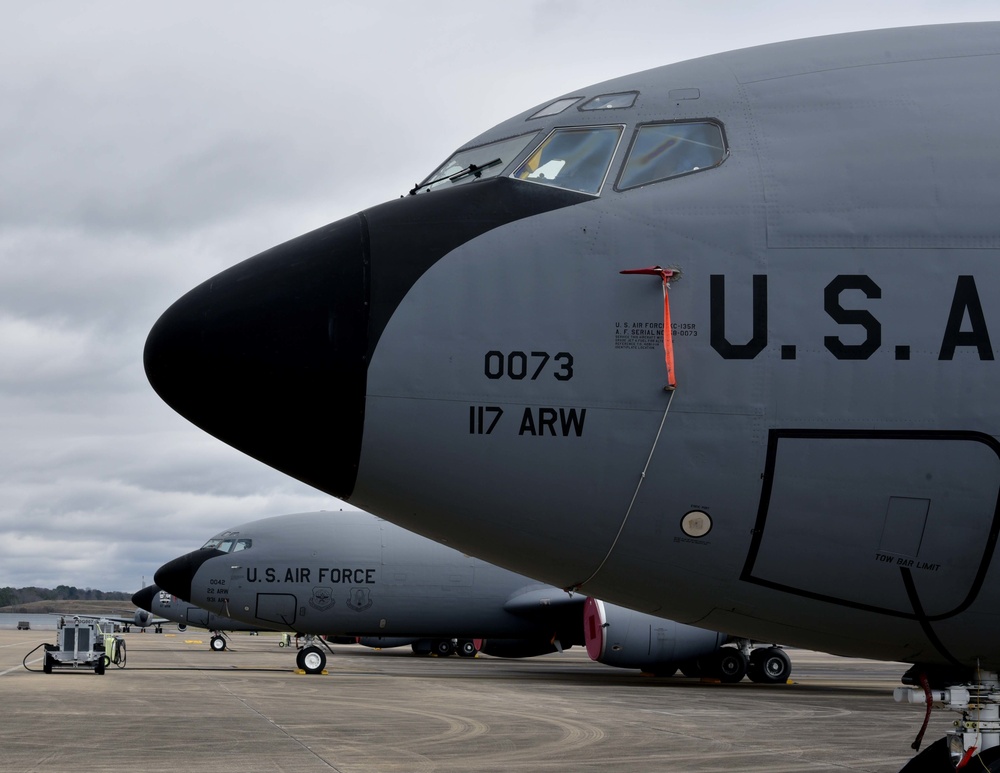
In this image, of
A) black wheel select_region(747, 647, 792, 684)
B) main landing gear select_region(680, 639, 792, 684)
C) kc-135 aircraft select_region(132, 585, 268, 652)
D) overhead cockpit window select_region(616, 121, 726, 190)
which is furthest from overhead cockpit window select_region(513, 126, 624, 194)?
kc-135 aircraft select_region(132, 585, 268, 652)

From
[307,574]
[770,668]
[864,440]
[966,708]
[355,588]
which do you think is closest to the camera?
[864,440]

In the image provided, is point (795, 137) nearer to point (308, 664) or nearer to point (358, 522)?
point (358, 522)

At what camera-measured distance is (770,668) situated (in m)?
25.7

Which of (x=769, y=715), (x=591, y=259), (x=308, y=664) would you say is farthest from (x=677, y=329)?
(x=308, y=664)

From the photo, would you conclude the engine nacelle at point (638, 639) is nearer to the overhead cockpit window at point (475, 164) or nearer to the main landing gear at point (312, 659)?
the main landing gear at point (312, 659)

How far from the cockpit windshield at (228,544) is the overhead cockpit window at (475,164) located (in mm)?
21515

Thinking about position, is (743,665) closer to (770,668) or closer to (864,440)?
(770,668)

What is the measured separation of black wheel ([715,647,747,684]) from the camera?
25406 millimetres

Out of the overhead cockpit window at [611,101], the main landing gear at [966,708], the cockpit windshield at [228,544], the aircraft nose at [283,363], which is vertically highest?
the overhead cockpit window at [611,101]

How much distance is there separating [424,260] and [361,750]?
30.0 feet

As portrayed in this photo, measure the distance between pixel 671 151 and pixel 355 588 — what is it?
869 inches

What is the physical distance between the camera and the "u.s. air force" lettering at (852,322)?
5.46 metres

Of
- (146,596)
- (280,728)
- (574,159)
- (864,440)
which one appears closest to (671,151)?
(574,159)

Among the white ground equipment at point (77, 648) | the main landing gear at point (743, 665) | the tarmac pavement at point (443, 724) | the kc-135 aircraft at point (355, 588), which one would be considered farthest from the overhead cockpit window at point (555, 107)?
the white ground equipment at point (77, 648)
